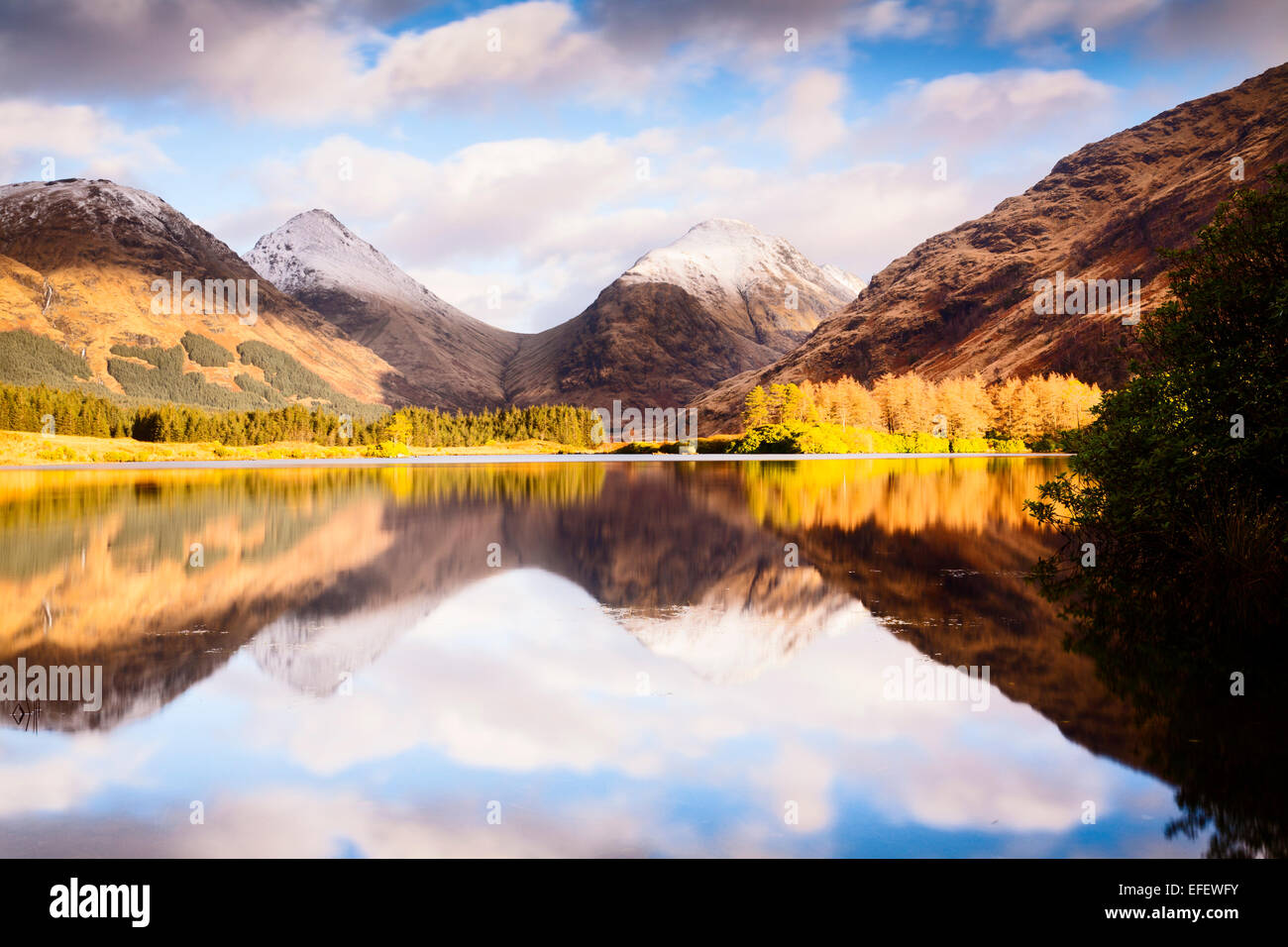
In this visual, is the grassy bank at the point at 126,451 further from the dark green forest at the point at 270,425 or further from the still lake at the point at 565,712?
the still lake at the point at 565,712

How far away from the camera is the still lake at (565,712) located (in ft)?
20.4

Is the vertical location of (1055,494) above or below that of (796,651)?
above

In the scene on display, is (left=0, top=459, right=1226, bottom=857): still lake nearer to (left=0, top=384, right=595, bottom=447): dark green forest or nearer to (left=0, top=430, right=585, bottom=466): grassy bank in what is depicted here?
(left=0, top=430, right=585, bottom=466): grassy bank

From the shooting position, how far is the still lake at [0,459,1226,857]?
6227 millimetres

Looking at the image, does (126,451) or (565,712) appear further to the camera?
(126,451)

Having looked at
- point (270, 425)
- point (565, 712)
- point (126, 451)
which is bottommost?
point (565, 712)

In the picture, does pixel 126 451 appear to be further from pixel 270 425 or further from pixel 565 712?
pixel 565 712

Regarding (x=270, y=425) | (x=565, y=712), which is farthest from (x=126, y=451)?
(x=565, y=712)

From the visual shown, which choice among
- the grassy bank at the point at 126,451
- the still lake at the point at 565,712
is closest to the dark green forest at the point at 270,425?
the grassy bank at the point at 126,451

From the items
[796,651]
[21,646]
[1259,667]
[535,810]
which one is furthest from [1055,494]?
[21,646]

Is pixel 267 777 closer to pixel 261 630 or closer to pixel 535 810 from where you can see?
pixel 535 810

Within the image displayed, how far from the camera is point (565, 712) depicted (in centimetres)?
891
